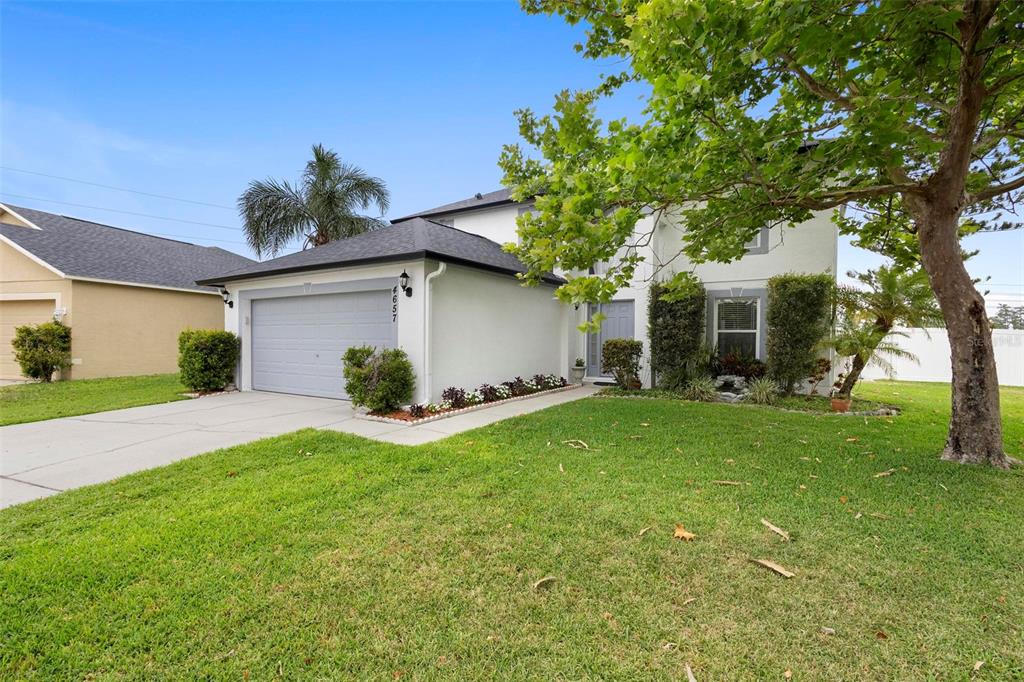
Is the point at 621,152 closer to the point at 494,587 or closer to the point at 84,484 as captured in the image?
the point at 494,587

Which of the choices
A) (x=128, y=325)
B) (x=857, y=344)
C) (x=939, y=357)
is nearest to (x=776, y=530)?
(x=857, y=344)

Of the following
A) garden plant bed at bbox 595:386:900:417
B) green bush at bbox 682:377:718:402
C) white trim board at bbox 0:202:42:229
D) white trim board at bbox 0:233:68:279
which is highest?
white trim board at bbox 0:202:42:229

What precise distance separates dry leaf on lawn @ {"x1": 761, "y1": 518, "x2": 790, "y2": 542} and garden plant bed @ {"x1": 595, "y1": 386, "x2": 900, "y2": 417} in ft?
19.3

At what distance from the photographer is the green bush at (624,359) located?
11109 millimetres

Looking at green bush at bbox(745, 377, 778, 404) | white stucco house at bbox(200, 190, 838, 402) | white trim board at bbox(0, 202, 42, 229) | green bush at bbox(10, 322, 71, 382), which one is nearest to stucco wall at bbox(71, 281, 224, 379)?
green bush at bbox(10, 322, 71, 382)

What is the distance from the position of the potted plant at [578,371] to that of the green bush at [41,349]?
14.1 m

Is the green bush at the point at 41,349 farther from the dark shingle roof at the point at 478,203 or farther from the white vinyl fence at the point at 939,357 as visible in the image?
the white vinyl fence at the point at 939,357

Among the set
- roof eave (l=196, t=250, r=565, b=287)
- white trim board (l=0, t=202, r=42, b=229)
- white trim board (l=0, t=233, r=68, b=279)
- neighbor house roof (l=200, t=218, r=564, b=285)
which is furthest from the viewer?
white trim board (l=0, t=202, r=42, b=229)

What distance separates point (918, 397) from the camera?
10.7 meters

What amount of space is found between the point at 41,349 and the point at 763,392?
18.1m

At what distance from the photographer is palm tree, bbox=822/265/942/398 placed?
834 centimetres

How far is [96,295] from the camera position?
1299cm

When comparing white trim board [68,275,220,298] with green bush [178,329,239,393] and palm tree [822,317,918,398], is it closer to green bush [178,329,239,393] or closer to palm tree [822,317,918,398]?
green bush [178,329,239,393]

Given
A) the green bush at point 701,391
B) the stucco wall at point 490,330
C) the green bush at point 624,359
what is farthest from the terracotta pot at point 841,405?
the stucco wall at point 490,330
